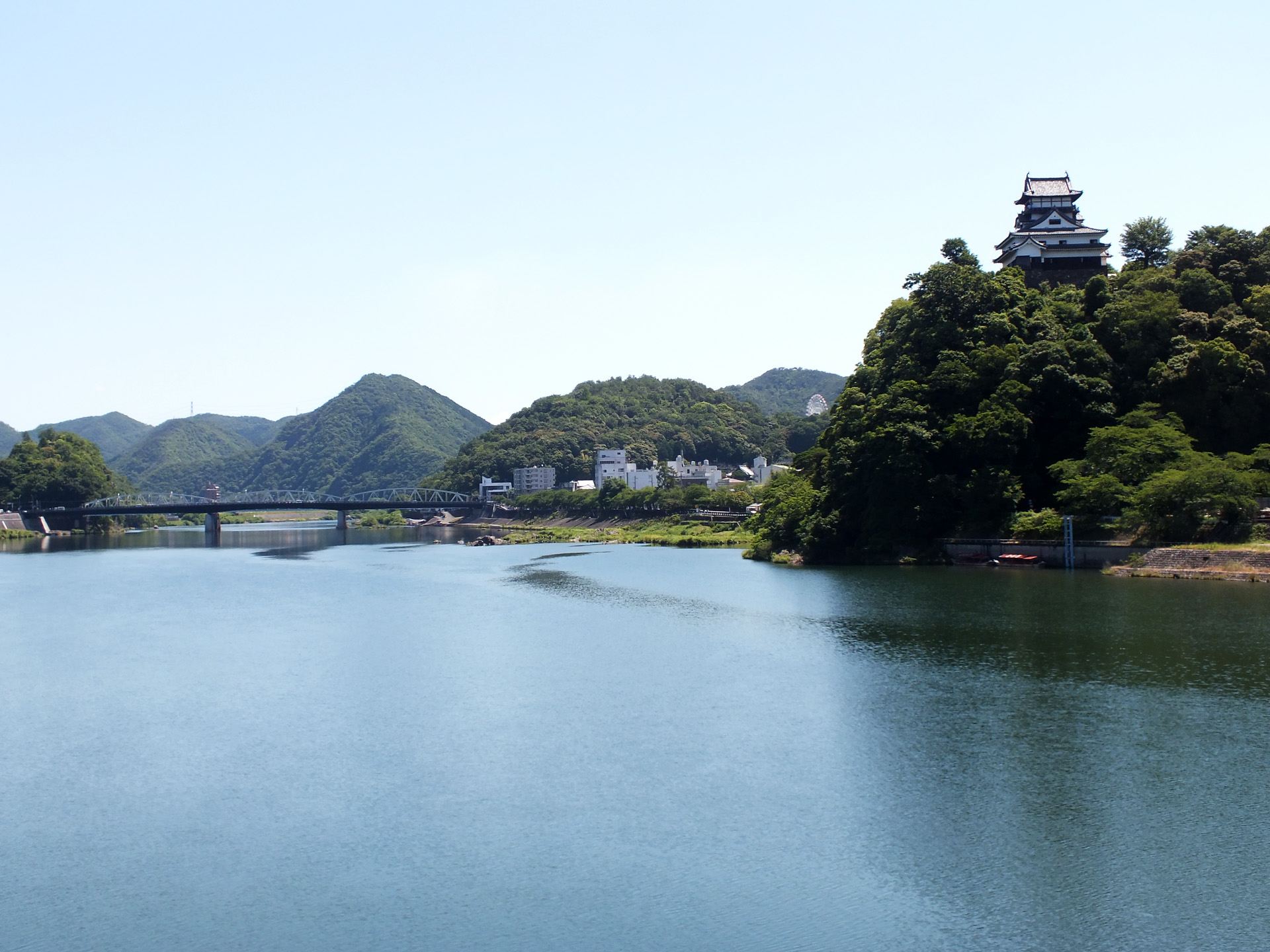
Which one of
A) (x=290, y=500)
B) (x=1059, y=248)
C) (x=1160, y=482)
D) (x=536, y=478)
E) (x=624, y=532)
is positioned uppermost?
(x=1059, y=248)

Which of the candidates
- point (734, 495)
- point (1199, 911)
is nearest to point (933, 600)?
point (1199, 911)

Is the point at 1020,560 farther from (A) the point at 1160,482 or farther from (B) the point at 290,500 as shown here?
(B) the point at 290,500

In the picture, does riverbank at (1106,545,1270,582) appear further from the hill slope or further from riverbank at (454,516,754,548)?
the hill slope

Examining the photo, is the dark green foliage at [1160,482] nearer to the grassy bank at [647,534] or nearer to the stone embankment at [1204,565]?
the stone embankment at [1204,565]

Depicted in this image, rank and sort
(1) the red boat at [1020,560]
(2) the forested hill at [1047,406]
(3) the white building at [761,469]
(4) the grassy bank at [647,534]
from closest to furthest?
Result: (1) the red boat at [1020,560] < (2) the forested hill at [1047,406] < (4) the grassy bank at [647,534] < (3) the white building at [761,469]

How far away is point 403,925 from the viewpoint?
10.1 m

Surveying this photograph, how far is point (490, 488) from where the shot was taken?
412 feet

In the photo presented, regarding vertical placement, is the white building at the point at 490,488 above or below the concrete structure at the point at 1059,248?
below

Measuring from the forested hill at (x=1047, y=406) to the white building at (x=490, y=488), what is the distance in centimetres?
7466

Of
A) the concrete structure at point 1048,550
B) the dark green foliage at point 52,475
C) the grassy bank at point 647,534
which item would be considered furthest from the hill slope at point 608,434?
the concrete structure at point 1048,550

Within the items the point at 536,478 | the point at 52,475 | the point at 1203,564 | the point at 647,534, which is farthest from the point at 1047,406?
the point at 52,475

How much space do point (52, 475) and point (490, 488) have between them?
4765 cm

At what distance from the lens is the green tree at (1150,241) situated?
54.4m

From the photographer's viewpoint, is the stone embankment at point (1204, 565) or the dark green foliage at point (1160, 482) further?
the dark green foliage at point (1160, 482)
